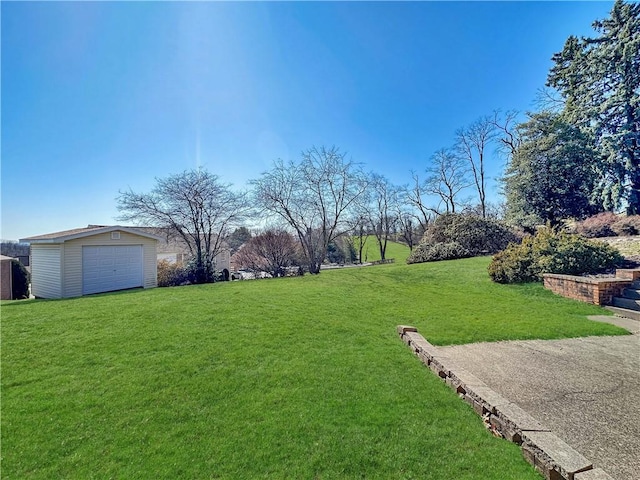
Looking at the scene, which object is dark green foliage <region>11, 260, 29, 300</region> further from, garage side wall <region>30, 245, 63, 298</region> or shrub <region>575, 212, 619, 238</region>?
shrub <region>575, 212, 619, 238</region>

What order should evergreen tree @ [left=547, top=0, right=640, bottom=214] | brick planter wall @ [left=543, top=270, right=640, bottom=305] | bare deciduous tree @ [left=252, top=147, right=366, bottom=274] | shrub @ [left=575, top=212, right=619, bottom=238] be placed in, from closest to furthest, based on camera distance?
1. brick planter wall @ [left=543, top=270, right=640, bottom=305]
2. shrub @ [left=575, top=212, right=619, bottom=238]
3. evergreen tree @ [left=547, top=0, right=640, bottom=214]
4. bare deciduous tree @ [left=252, top=147, right=366, bottom=274]

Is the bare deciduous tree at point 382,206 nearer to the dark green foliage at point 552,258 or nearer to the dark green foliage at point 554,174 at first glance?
the dark green foliage at point 554,174

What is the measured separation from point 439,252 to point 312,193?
772cm

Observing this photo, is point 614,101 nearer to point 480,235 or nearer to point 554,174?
point 554,174

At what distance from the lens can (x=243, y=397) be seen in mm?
2715

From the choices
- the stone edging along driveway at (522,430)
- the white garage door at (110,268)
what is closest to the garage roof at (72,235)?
the white garage door at (110,268)

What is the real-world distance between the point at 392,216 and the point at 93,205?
23.2m

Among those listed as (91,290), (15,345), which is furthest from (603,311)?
(91,290)

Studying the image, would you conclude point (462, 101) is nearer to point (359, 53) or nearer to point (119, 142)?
point (359, 53)

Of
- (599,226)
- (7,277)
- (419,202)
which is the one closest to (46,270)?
(7,277)

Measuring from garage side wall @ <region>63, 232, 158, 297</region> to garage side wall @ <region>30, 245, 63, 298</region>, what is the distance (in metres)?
0.22

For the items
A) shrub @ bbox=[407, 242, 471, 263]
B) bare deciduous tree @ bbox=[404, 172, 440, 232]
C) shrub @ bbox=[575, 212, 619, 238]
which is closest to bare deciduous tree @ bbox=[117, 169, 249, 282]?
shrub @ bbox=[407, 242, 471, 263]

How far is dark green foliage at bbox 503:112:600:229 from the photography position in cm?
1196

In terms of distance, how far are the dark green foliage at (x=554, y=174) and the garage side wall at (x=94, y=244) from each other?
17219mm
